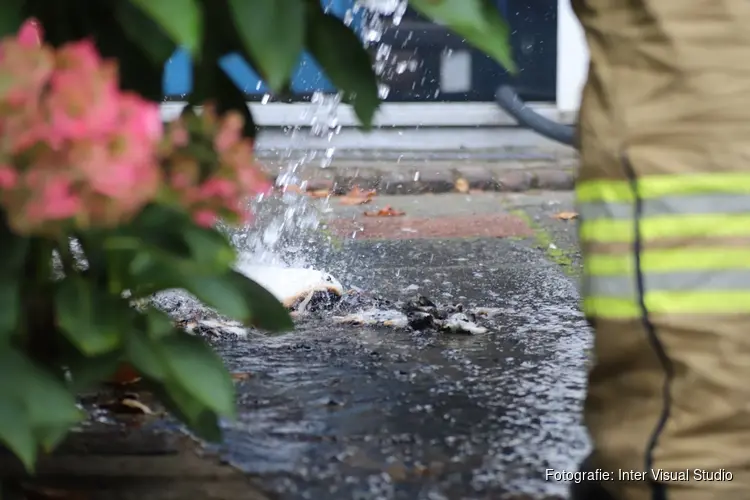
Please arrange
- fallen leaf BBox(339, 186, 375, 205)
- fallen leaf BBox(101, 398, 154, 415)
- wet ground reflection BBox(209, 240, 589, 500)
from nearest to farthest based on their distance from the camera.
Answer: wet ground reflection BBox(209, 240, 589, 500), fallen leaf BBox(101, 398, 154, 415), fallen leaf BBox(339, 186, 375, 205)

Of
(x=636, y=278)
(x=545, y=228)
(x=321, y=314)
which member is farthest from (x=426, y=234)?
(x=636, y=278)

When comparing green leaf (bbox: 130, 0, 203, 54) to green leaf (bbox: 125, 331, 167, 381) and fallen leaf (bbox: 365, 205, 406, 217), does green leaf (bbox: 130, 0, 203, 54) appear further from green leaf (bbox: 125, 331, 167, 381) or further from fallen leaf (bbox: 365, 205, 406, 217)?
fallen leaf (bbox: 365, 205, 406, 217)

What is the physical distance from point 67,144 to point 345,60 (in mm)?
458

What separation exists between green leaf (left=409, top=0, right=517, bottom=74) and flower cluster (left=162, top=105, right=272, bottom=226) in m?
0.23

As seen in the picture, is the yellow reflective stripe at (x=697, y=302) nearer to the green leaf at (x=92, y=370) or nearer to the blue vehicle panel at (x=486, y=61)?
the green leaf at (x=92, y=370)

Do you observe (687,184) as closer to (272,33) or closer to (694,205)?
(694,205)

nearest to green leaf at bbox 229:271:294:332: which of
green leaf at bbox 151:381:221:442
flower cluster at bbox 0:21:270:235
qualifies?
green leaf at bbox 151:381:221:442

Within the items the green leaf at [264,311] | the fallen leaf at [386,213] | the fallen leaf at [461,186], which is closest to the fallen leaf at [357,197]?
the fallen leaf at [386,213]

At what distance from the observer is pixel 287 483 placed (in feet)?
4.97

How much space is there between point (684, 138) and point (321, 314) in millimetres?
1564

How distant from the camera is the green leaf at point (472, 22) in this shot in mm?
945

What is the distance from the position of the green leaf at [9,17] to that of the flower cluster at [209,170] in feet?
0.64

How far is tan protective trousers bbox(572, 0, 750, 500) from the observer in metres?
1.17

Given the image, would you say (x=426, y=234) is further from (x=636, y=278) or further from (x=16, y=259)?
(x=16, y=259)
